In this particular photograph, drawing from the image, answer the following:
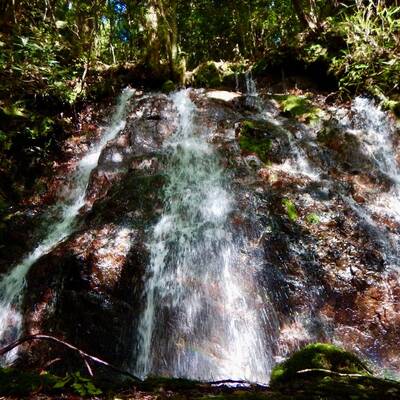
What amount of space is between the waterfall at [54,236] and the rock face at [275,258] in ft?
0.96

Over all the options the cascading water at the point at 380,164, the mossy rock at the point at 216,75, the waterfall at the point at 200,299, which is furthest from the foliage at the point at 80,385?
the mossy rock at the point at 216,75

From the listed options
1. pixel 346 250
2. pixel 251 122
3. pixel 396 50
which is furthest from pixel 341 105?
pixel 346 250

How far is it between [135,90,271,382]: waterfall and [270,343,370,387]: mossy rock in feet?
5.08

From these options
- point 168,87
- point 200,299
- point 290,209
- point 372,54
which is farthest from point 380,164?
point 168,87

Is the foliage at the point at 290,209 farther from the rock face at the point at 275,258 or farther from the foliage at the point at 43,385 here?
the foliage at the point at 43,385

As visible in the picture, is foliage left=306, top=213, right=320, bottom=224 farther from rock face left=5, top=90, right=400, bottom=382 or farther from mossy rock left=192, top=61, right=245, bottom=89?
mossy rock left=192, top=61, right=245, bottom=89

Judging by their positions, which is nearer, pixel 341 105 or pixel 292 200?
pixel 292 200

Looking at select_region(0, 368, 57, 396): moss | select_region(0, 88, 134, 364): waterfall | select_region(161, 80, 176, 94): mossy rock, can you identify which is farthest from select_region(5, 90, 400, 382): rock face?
select_region(161, 80, 176, 94): mossy rock

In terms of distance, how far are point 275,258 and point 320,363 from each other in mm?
2548

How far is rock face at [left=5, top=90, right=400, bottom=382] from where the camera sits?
4875mm

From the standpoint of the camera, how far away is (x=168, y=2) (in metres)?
12.1

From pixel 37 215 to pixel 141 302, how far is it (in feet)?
12.0

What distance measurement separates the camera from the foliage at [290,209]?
19.7 ft

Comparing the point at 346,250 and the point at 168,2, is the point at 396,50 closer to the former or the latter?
the point at 346,250
